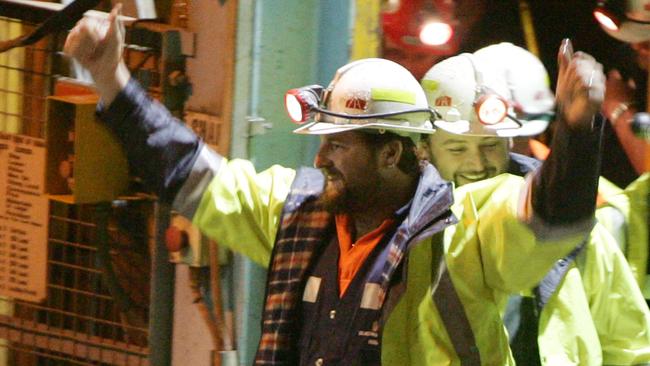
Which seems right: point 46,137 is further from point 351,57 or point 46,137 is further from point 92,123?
point 351,57

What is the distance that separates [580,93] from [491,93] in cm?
168

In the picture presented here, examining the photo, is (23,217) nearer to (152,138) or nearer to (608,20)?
(152,138)

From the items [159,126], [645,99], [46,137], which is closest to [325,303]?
[159,126]

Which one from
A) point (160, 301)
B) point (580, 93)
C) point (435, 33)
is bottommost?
point (160, 301)

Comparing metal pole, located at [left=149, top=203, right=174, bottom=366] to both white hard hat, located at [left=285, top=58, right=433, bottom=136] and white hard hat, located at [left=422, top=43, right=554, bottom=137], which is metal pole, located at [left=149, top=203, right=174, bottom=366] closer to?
white hard hat, located at [left=422, top=43, right=554, bottom=137]

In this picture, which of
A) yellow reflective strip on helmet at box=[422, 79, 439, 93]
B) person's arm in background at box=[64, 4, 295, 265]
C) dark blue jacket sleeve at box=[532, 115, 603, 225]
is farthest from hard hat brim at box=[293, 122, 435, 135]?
yellow reflective strip on helmet at box=[422, 79, 439, 93]

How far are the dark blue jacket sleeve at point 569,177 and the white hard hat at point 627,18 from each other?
210 cm

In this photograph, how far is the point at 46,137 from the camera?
216 inches

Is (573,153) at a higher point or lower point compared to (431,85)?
lower

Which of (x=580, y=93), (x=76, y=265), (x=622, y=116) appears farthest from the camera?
(x=622, y=116)

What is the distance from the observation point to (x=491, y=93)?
5043 millimetres

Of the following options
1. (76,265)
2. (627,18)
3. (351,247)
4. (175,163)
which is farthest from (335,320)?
(627,18)

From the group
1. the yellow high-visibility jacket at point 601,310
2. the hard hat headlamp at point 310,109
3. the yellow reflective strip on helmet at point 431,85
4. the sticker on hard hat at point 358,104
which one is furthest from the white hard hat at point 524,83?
the sticker on hard hat at point 358,104

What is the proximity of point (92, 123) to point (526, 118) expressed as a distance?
1574 millimetres
